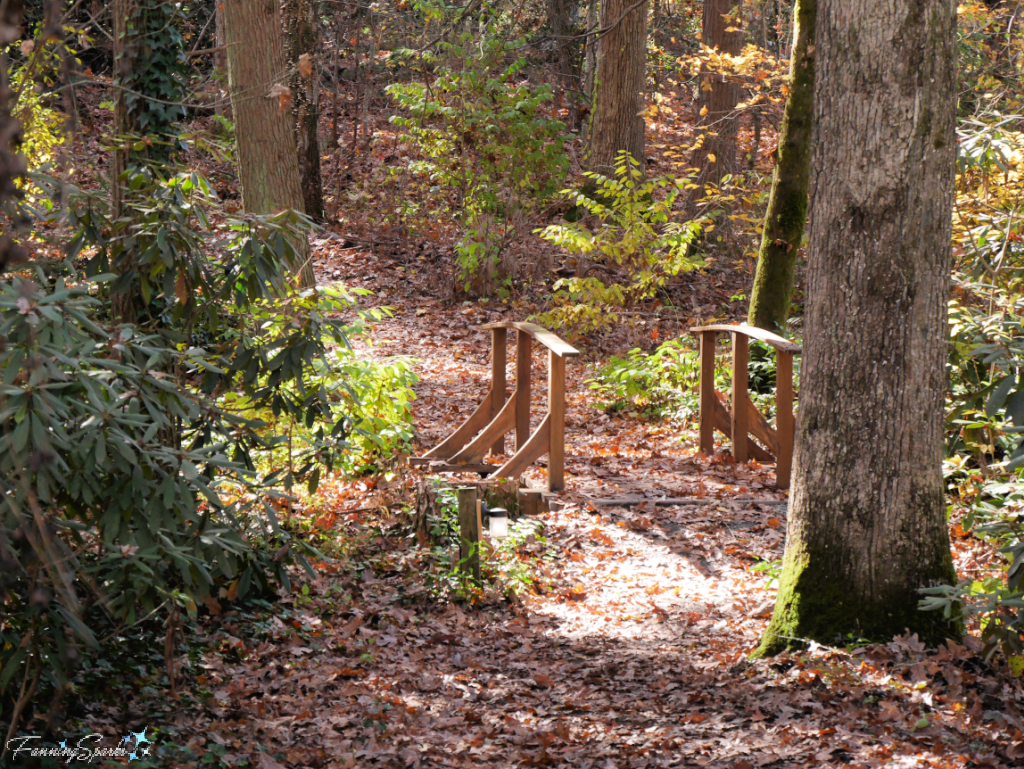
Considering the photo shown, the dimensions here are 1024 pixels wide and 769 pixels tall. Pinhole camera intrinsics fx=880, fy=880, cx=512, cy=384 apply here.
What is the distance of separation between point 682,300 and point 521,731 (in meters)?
10.5

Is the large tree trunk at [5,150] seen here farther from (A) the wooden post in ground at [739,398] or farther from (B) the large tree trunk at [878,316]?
(A) the wooden post in ground at [739,398]

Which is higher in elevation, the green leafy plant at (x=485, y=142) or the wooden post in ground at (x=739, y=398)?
the green leafy plant at (x=485, y=142)

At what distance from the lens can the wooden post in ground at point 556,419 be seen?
265 inches

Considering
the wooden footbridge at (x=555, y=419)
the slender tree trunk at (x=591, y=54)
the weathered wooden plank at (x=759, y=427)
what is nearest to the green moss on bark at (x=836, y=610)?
the wooden footbridge at (x=555, y=419)

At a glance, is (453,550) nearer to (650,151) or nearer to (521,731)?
(521,731)

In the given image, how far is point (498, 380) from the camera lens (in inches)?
322

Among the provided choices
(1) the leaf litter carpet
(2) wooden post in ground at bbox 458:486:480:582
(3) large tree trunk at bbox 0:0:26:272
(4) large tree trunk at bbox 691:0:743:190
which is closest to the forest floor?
(1) the leaf litter carpet

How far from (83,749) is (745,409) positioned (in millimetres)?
5891

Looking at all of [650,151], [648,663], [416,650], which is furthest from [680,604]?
[650,151]

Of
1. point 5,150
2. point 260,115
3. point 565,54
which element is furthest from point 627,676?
point 565,54

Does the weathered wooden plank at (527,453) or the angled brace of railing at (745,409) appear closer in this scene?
the weathered wooden plank at (527,453)

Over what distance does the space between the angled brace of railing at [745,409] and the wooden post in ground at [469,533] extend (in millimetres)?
2635

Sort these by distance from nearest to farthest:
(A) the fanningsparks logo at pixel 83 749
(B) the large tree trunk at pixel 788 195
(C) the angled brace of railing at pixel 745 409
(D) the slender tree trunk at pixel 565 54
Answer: (A) the fanningsparks logo at pixel 83 749, (C) the angled brace of railing at pixel 745 409, (B) the large tree trunk at pixel 788 195, (D) the slender tree trunk at pixel 565 54

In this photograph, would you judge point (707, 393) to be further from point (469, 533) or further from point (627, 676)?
point (627, 676)
